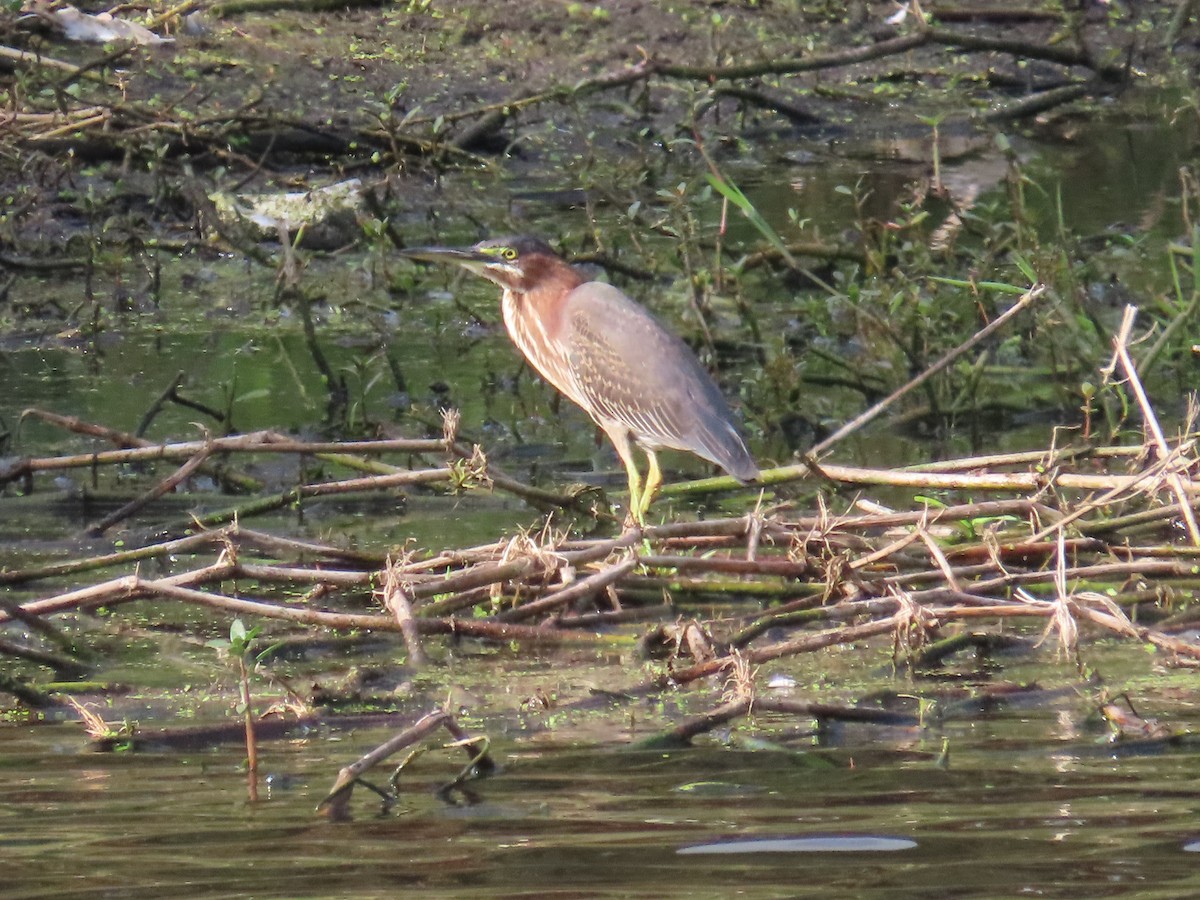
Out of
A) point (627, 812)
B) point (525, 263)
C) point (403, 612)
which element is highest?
point (627, 812)

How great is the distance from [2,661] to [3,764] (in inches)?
38.4

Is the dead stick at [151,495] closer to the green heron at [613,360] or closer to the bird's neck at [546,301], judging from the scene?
the green heron at [613,360]

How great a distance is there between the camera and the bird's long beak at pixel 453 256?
629cm

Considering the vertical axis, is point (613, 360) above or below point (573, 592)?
below

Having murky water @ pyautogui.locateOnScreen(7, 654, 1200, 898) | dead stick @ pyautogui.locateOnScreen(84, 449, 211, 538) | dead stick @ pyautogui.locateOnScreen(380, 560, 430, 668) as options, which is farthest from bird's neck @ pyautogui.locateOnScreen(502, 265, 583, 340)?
murky water @ pyautogui.locateOnScreen(7, 654, 1200, 898)

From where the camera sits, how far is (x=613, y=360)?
19.9 feet

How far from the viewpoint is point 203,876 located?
268 centimetres

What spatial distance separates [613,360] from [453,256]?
0.71 metres

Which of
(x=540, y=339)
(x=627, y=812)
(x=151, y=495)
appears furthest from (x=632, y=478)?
(x=627, y=812)

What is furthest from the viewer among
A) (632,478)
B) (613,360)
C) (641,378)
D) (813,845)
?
(613,360)

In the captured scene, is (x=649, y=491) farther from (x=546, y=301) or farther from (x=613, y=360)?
(x=546, y=301)

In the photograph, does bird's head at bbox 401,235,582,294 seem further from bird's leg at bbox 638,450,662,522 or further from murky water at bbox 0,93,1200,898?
murky water at bbox 0,93,1200,898

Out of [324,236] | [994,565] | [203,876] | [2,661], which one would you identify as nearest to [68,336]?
[324,236]

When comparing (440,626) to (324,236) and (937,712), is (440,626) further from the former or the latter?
(324,236)
